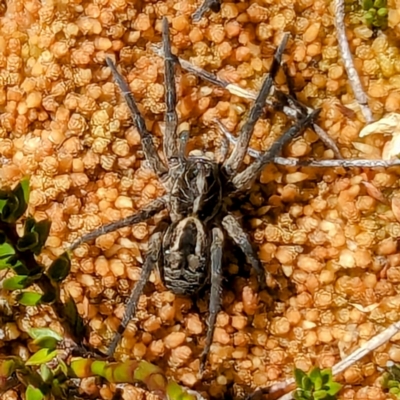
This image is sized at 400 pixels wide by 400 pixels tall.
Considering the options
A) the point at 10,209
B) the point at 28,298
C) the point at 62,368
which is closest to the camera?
the point at 10,209

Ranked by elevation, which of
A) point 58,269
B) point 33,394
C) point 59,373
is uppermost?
point 58,269

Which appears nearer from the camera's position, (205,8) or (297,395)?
(297,395)

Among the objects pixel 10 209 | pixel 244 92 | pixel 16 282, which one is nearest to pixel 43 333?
pixel 16 282

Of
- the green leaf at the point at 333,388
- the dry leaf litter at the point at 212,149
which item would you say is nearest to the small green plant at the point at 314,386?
the green leaf at the point at 333,388

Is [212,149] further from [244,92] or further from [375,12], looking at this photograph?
[375,12]

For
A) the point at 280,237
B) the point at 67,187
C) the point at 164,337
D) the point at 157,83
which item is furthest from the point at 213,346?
the point at 157,83

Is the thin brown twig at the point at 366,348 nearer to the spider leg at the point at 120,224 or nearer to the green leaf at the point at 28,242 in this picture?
the spider leg at the point at 120,224

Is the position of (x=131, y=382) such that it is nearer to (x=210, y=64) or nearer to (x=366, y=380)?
(x=366, y=380)
